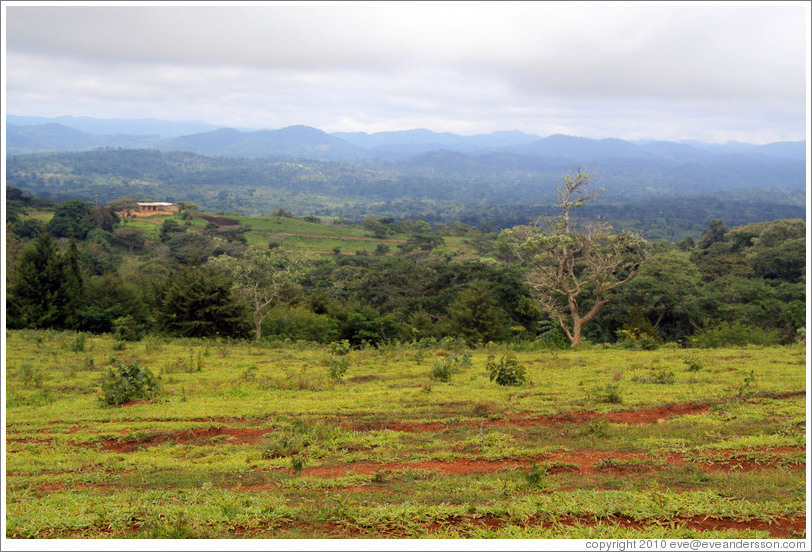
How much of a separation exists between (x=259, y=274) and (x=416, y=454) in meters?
21.8

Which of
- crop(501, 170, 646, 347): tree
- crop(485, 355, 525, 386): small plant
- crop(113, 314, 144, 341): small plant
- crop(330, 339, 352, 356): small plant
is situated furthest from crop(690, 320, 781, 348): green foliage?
crop(113, 314, 144, 341): small plant

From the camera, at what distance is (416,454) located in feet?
22.7

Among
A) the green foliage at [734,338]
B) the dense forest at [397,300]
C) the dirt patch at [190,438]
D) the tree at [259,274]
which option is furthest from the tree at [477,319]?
the dirt patch at [190,438]

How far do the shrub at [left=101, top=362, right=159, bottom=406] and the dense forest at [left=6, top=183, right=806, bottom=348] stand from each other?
32.6 feet

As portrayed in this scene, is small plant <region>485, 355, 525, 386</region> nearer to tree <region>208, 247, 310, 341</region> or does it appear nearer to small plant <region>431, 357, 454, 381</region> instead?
small plant <region>431, 357, 454, 381</region>

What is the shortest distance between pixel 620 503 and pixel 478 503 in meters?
1.28

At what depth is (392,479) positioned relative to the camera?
19.9 feet

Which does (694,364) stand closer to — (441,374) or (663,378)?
(663,378)

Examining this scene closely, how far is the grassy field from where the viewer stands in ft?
15.8

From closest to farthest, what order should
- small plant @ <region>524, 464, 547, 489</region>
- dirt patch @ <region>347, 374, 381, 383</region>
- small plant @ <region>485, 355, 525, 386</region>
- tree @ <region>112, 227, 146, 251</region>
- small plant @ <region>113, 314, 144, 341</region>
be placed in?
1. small plant @ <region>524, 464, 547, 489</region>
2. small plant @ <region>485, 355, 525, 386</region>
3. dirt patch @ <region>347, 374, 381, 383</region>
4. small plant @ <region>113, 314, 144, 341</region>
5. tree @ <region>112, 227, 146, 251</region>

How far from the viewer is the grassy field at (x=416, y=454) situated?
481 centimetres

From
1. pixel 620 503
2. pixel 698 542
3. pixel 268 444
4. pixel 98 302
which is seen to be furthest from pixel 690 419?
pixel 98 302

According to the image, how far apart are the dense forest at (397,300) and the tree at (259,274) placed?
0.22ft

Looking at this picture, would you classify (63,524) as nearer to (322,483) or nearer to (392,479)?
(322,483)
